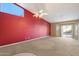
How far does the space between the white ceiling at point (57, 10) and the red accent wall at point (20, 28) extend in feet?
0.85

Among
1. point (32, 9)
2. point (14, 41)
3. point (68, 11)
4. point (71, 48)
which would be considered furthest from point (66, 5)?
point (14, 41)

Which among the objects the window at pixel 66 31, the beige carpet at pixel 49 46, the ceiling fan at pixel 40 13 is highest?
the ceiling fan at pixel 40 13

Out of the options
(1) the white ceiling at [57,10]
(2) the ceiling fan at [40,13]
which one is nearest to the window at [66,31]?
(1) the white ceiling at [57,10]

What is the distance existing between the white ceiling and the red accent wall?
0.85ft

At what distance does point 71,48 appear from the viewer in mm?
3389

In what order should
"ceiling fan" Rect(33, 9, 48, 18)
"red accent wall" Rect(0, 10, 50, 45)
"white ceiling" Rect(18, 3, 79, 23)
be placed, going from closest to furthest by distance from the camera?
"white ceiling" Rect(18, 3, 79, 23) < "ceiling fan" Rect(33, 9, 48, 18) < "red accent wall" Rect(0, 10, 50, 45)

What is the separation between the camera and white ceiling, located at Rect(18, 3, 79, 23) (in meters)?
3.10

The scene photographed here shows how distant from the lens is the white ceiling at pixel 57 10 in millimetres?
3096

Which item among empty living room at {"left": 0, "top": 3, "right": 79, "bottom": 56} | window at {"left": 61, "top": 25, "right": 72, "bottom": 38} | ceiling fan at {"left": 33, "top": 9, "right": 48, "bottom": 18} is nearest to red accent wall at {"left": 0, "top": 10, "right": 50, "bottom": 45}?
empty living room at {"left": 0, "top": 3, "right": 79, "bottom": 56}

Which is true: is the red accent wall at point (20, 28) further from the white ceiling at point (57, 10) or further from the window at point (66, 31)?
the window at point (66, 31)

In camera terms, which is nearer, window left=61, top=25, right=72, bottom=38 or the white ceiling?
the white ceiling

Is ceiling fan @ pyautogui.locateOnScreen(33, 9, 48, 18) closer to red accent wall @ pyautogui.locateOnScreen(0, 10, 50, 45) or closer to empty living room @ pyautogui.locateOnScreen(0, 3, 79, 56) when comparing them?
empty living room @ pyautogui.locateOnScreen(0, 3, 79, 56)

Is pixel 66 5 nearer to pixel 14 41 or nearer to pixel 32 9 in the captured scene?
pixel 32 9

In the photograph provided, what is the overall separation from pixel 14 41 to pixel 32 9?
133 centimetres
